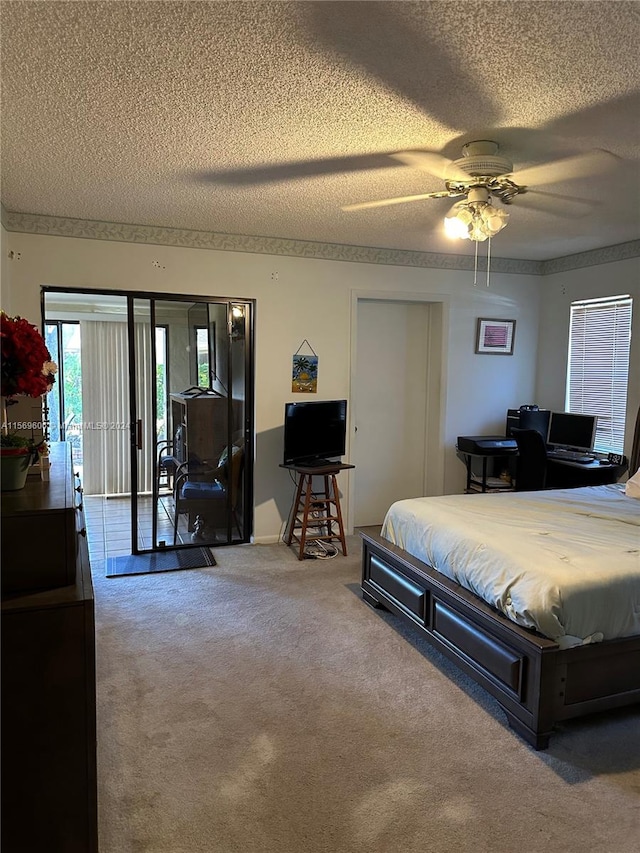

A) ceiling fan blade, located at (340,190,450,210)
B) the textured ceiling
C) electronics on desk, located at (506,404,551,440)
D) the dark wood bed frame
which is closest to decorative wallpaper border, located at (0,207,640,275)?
the textured ceiling

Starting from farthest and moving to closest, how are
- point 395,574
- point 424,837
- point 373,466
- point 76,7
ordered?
1. point 373,466
2. point 395,574
3. point 424,837
4. point 76,7

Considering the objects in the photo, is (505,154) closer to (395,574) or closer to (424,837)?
(395,574)

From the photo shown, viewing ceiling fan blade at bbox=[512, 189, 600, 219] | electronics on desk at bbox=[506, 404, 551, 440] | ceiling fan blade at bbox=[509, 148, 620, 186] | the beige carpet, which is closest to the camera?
the beige carpet

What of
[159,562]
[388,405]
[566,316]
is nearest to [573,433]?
[566,316]

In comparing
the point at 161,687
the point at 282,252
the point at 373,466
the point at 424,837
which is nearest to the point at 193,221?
the point at 282,252

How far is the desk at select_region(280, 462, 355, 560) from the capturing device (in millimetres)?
4551

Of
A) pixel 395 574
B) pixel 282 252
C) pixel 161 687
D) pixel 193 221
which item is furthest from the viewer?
pixel 282 252

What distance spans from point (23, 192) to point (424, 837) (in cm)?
392

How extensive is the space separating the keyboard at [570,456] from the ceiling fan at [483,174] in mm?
2467

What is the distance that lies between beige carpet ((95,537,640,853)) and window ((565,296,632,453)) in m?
2.89

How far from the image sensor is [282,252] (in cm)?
482

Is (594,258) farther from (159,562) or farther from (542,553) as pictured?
(159,562)

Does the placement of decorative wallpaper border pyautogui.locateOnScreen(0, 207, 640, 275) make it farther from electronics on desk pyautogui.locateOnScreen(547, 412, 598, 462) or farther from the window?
electronics on desk pyautogui.locateOnScreen(547, 412, 598, 462)

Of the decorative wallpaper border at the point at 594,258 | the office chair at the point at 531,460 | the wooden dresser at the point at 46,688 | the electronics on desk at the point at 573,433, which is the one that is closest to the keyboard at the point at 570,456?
the electronics on desk at the point at 573,433
